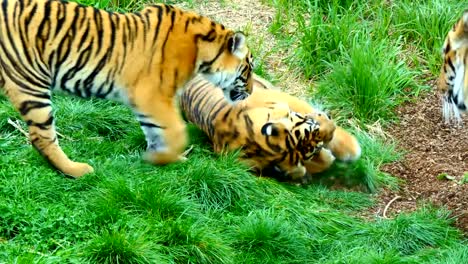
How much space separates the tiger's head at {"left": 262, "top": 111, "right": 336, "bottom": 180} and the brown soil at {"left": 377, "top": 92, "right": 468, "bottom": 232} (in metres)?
0.57

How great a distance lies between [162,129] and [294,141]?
Result: 0.86 metres

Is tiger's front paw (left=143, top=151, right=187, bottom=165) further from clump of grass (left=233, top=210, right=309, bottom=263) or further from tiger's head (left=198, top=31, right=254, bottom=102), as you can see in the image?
clump of grass (left=233, top=210, right=309, bottom=263)

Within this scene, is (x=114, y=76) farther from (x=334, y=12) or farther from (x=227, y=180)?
(x=334, y=12)

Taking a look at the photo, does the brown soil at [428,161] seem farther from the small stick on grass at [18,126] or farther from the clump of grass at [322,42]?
the small stick on grass at [18,126]

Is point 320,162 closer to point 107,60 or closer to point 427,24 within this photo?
point 107,60

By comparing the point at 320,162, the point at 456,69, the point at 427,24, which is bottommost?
the point at 320,162

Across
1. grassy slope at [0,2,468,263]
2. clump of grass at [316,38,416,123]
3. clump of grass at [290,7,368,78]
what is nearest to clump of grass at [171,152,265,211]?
grassy slope at [0,2,468,263]

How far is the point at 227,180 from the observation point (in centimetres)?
600

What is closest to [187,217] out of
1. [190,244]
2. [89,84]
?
[190,244]

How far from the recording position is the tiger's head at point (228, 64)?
20.9ft

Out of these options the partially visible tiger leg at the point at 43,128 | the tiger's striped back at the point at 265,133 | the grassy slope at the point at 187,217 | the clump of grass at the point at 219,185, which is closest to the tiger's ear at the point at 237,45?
the tiger's striped back at the point at 265,133

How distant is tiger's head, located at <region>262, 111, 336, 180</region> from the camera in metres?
6.35

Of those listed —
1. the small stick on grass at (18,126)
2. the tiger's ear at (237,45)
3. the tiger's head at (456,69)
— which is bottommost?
the small stick on grass at (18,126)

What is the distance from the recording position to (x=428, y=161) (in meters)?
7.00
